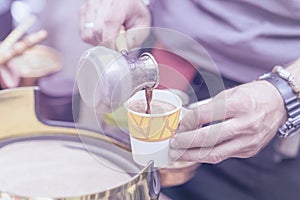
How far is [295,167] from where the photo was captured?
134cm

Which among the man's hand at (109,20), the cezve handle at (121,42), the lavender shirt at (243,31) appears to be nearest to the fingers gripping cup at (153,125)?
the cezve handle at (121,42)

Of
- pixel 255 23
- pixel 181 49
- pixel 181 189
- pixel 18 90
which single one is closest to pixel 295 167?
pixel 181 189

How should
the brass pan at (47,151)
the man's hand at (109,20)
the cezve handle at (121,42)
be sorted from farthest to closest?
the man's hand at (109,20), the cezve handle at (121,42), the brass pan at (47,151)

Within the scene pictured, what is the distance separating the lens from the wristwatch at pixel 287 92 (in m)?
0.92

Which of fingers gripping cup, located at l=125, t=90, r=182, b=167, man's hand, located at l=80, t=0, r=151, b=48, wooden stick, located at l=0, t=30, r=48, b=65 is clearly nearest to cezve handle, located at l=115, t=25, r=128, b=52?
man's hand, located at l=80, t=0, r=151, b=48

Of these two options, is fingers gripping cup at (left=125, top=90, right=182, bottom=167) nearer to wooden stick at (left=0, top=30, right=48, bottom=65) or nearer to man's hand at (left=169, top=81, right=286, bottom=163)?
man's hand at (left=169, top=81, right=286, bottom=163)

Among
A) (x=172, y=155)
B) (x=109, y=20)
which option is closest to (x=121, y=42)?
(x=109, y=20)

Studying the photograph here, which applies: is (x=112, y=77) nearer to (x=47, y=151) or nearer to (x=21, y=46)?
(x=47, y=151)

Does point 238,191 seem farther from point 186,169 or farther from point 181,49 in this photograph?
point 181,49

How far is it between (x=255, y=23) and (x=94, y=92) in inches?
17.5

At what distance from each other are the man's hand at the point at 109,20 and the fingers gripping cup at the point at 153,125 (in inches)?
9.5

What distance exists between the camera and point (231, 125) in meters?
0.85

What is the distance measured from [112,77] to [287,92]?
375 millimetres

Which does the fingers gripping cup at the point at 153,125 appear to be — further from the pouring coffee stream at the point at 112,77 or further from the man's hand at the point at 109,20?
the man's hand at the point at 109,20
